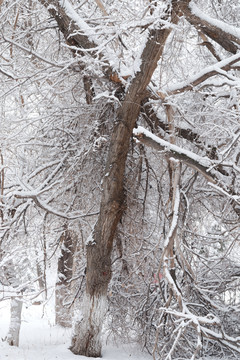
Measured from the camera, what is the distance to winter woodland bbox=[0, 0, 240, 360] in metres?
5.39

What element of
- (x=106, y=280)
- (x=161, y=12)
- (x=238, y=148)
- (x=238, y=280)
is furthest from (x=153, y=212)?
(x=161, y=12)

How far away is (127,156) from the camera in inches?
273

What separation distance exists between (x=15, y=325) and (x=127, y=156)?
3962mm

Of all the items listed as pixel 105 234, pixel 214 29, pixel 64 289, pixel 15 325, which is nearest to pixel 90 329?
pixel 105 234

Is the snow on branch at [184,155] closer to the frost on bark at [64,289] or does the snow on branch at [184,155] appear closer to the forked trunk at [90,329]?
the forked trunk at [90,329]

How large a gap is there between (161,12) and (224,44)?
1.10m

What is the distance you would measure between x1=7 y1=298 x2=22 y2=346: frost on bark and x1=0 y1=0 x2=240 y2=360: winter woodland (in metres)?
0.02

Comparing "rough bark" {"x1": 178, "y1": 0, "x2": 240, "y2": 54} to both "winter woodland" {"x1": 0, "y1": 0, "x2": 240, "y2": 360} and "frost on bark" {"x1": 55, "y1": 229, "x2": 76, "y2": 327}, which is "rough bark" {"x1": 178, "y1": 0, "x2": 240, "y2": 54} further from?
"frost on bark" {"x1": 55, "y1": 229, "x2": 76, "y2": 327}

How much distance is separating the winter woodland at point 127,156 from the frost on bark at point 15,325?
0.07ft

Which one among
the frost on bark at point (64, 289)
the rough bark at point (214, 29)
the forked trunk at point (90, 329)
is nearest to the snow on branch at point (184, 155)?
the rough bark at point (214, 29)

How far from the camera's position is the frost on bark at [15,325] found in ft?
26.0

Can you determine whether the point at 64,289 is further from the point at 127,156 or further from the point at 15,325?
the point at 127,156

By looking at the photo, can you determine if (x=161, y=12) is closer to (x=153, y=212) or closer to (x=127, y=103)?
(x=127, y=103)

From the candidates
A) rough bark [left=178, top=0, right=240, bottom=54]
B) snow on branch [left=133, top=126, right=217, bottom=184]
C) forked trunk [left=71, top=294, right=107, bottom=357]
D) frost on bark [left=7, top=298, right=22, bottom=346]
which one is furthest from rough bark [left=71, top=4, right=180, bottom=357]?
frost on bark [left=7, top=298, right=22, bottom=346]
